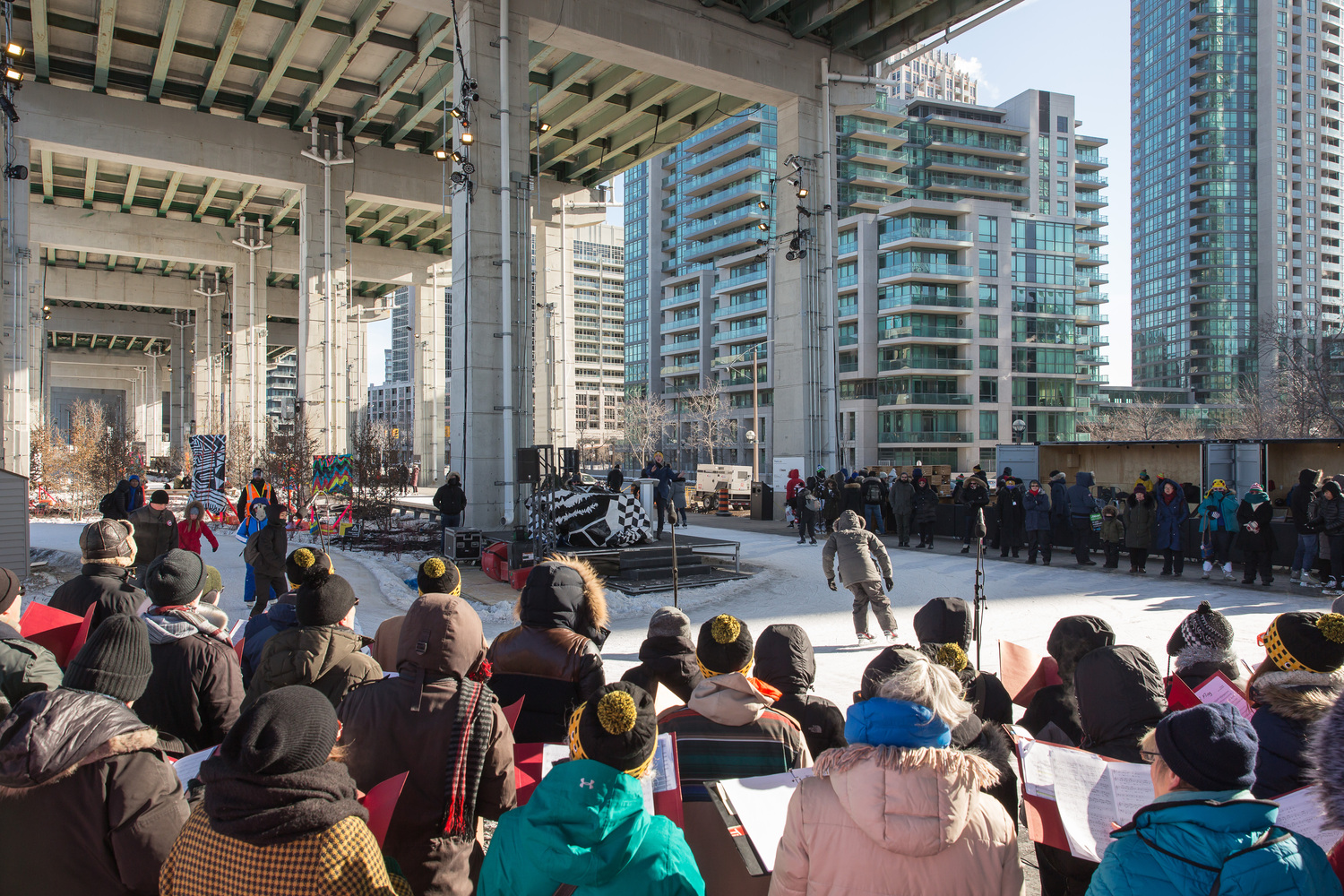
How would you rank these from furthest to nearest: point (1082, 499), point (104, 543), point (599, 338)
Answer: point (599, 338) → point (1082, 499) → point (104, 543)

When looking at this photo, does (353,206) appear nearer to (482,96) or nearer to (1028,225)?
(482,96)

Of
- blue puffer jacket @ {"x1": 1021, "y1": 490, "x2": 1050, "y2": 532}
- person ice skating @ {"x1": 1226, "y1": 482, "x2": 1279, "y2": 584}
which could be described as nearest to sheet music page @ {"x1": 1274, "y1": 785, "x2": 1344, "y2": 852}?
person ice skating @ {"x1": 1226, "y1": 482, "x2": 1279, "y2": 584}

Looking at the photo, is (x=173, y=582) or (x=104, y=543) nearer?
(x=173, y=582)

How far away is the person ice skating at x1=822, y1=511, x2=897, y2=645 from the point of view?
9.02 m

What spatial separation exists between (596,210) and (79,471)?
70.6 ft

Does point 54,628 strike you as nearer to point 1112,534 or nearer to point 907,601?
point 907,601

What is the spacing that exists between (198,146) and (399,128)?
21.1ft

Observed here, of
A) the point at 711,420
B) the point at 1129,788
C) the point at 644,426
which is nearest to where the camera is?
the point at 1129,788

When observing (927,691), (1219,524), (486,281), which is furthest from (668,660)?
(486,281)

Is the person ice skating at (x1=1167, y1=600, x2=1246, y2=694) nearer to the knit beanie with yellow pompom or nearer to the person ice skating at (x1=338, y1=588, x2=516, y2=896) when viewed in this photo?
the knit beanie with yellow pompom

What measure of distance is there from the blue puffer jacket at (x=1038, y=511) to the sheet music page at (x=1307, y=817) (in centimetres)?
1343

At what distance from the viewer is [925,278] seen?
65188 millimetres

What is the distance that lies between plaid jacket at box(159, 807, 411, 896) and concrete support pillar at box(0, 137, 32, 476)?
21.9 m

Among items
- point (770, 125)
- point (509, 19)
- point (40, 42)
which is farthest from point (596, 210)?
point (770, 125)
